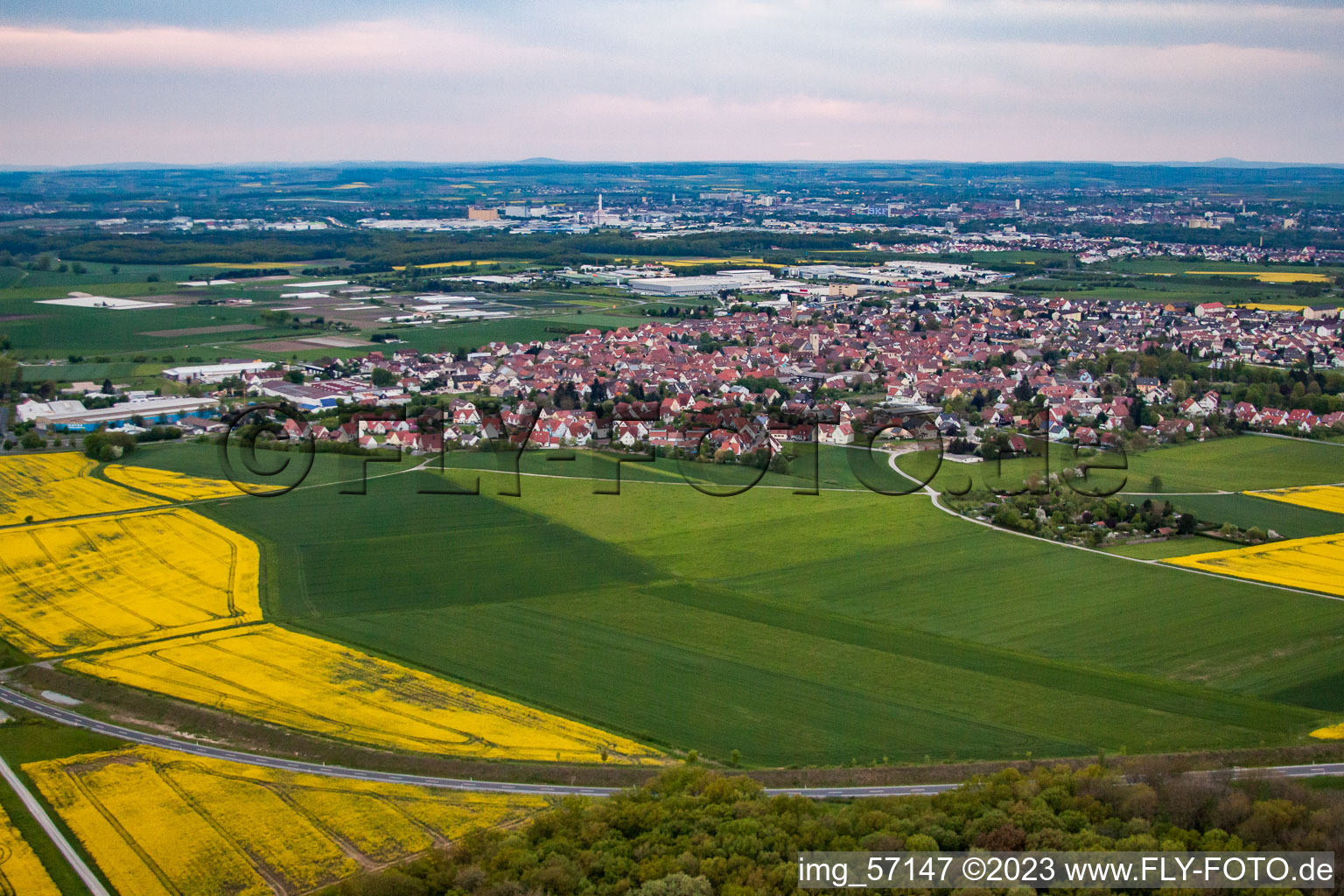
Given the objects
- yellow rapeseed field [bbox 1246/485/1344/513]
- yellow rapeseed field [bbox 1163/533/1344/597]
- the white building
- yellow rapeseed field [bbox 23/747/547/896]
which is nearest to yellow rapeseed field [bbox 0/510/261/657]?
yellow rapeseed field [bbox 23/747/547/896]

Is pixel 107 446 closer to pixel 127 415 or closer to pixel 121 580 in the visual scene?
pixel 127 415

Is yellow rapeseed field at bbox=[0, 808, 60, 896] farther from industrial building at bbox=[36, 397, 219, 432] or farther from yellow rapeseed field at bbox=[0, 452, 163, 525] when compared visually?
industrial building at bbox=[36, 397, 219, 432]

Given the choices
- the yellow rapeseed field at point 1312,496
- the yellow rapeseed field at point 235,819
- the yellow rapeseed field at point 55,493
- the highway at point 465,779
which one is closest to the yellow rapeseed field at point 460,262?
the yellow rapeseed field at point 55,493

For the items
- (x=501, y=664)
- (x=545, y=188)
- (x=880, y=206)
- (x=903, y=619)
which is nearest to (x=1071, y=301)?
(x=903, y=619)

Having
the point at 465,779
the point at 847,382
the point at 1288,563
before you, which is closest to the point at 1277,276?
the point at 847,382

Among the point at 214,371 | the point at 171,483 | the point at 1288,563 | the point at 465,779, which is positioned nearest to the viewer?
the point at 465,779

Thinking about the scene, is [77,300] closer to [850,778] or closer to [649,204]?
[850,778]

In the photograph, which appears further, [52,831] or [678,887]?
[52,831]
